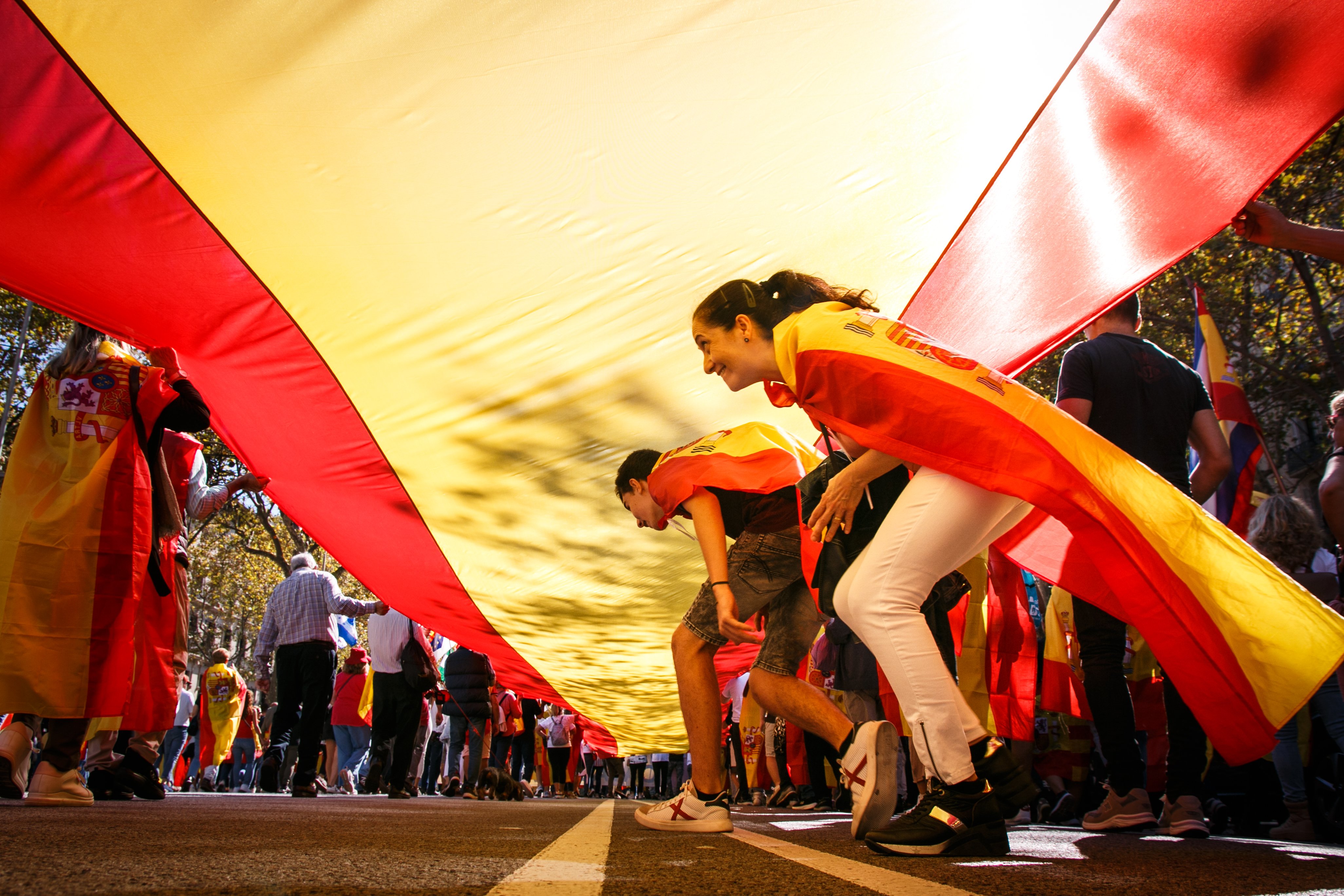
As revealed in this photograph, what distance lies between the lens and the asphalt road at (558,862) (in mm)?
1296

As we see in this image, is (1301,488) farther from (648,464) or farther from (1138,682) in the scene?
(648,464)

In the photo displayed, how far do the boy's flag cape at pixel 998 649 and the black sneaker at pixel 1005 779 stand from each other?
7.89 feet

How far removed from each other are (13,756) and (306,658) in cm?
274

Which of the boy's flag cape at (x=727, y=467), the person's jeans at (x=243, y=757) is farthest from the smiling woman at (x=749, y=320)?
the person's jeans at (x=243, y=757)

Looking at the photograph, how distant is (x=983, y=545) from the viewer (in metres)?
2.14

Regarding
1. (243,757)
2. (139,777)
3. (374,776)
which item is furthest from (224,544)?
(139,777)

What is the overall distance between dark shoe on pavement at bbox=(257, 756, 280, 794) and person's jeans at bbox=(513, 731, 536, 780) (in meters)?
4.66

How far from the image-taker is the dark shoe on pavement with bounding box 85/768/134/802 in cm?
405

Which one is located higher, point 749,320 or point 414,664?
point 749,320

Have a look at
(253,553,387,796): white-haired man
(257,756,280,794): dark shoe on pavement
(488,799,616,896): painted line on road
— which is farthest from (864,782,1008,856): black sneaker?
(257,756,280,794): dark shoe on pavement

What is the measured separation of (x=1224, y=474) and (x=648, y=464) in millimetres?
2088

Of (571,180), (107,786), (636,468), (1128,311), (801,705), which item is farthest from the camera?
(107,786)

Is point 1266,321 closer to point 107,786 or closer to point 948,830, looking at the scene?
point 948,830

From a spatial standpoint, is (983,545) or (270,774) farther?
(270,774)
